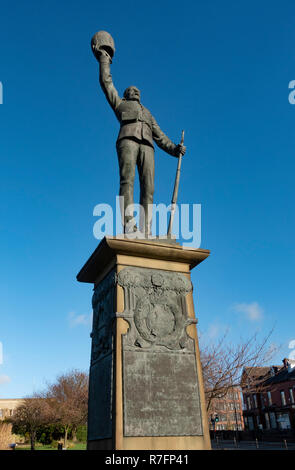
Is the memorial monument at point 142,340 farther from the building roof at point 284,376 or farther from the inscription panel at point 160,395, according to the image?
Answer: the building roof at point 284,376

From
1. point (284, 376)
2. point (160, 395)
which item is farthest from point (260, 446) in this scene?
point (160, 395)

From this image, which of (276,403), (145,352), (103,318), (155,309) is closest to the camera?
(145,352)

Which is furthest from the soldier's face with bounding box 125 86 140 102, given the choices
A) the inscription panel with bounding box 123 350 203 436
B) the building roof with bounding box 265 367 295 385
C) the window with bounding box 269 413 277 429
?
the window with bounding box 269 413 277 429

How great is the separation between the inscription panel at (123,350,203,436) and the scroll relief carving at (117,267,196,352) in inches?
6.5

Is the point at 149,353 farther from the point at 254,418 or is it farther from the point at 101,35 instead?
the point at 254,418

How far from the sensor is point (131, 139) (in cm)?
691

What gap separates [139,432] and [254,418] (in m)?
74.7

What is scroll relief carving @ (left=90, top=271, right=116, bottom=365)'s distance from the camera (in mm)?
5547

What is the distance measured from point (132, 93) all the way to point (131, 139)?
3.47 feet

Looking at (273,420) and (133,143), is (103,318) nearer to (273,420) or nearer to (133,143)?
(133,143)

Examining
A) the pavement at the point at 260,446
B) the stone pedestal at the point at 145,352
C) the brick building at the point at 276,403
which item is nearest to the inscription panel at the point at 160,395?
the stone pedestal at the point at 145,352

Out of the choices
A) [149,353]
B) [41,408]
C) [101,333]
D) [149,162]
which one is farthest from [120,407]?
[41,408]
